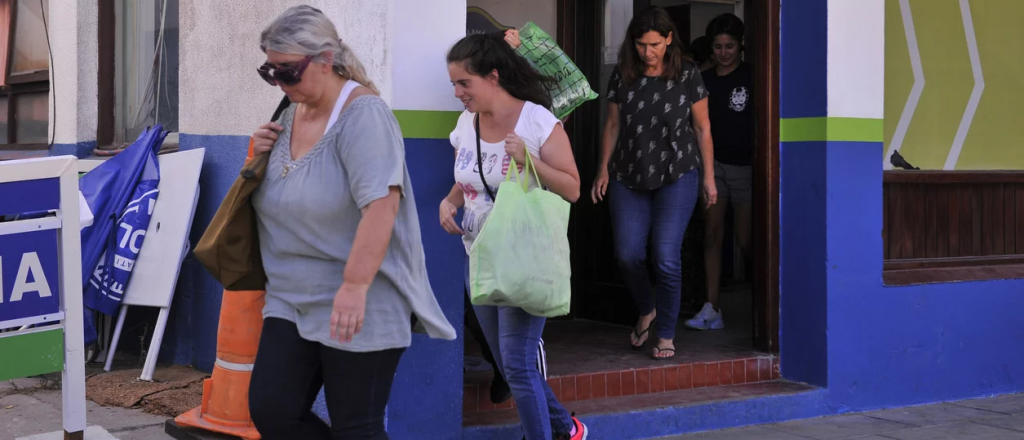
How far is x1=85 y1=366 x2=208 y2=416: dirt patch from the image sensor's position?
5.59m

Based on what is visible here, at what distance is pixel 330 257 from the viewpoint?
3.39 m

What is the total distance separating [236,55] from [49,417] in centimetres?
197

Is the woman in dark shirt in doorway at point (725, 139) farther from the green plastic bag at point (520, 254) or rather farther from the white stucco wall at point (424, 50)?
the green plastic bag at point (520, 254)

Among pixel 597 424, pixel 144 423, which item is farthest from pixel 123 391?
pixel 597 424

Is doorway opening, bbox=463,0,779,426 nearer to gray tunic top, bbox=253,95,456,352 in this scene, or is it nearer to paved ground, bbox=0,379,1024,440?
paved ground, bbox=0,379,1024,440

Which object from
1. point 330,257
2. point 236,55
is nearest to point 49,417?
point 236,55

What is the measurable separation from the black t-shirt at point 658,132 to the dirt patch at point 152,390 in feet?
8.11

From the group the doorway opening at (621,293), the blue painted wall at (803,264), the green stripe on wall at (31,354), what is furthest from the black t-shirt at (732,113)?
the green stripe on wall at (31,354)

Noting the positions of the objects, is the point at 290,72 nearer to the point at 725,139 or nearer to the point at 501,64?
the point at 501,64

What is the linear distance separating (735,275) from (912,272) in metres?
2.74

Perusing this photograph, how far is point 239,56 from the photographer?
A: 575 cm

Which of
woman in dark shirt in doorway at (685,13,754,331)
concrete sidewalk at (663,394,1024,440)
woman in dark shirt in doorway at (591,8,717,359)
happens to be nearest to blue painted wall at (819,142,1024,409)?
concrete sidewalk at (663,394,1024,440)

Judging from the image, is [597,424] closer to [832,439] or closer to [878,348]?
[832,439]

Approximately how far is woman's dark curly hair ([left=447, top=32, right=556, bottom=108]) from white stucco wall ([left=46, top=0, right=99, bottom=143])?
3.69 metres
